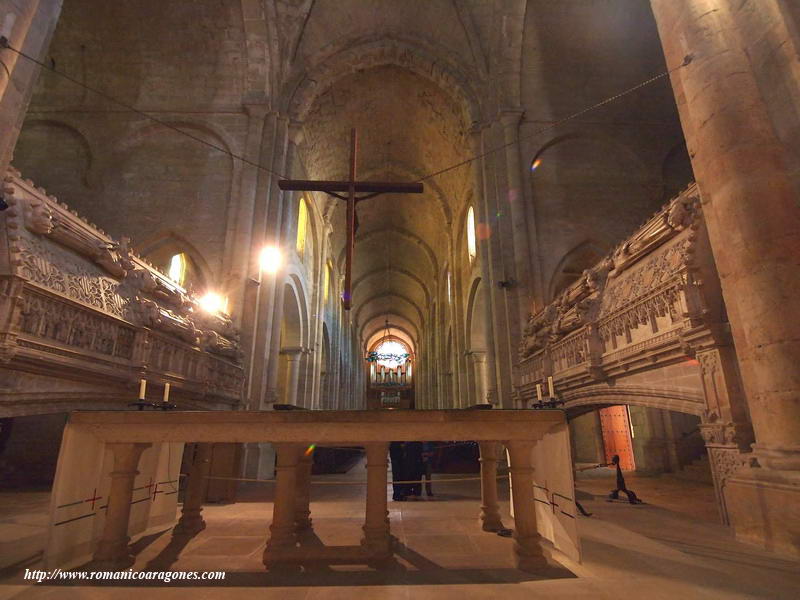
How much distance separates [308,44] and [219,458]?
12083 millimetres

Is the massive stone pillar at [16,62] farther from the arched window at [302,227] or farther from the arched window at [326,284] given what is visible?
the arched window at [326,284]

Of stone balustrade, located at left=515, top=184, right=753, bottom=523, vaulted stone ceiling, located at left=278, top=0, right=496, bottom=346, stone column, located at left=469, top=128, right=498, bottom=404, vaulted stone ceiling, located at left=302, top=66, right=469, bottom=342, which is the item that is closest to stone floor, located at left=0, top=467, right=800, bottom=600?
stone balustrade, located at left=515, top=184, right=753, bottom=523

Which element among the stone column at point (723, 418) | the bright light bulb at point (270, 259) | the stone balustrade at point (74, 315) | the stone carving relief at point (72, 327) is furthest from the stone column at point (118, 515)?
the bright light bulb at point (270, 259)

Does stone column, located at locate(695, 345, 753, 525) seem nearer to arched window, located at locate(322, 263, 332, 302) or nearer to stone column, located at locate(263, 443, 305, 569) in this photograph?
stone column, located at locate(263, 443, 305, 569)

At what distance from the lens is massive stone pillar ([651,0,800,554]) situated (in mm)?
3457

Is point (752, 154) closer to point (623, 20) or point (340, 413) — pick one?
point (340, 413)

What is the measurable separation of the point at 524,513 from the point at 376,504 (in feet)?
3.58

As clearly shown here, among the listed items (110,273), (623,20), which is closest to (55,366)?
(110,273)

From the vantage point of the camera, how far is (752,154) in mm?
4027

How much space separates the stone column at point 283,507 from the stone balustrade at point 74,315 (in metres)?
2.87

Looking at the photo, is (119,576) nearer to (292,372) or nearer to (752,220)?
(752,220)

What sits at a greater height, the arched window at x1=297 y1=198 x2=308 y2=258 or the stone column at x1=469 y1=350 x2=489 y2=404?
the arched window at x1=297 y1=198 x2=308 y2=258

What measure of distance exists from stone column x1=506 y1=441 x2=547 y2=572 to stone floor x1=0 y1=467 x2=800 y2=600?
114 millimetres

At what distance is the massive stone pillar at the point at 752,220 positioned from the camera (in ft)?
11.3
